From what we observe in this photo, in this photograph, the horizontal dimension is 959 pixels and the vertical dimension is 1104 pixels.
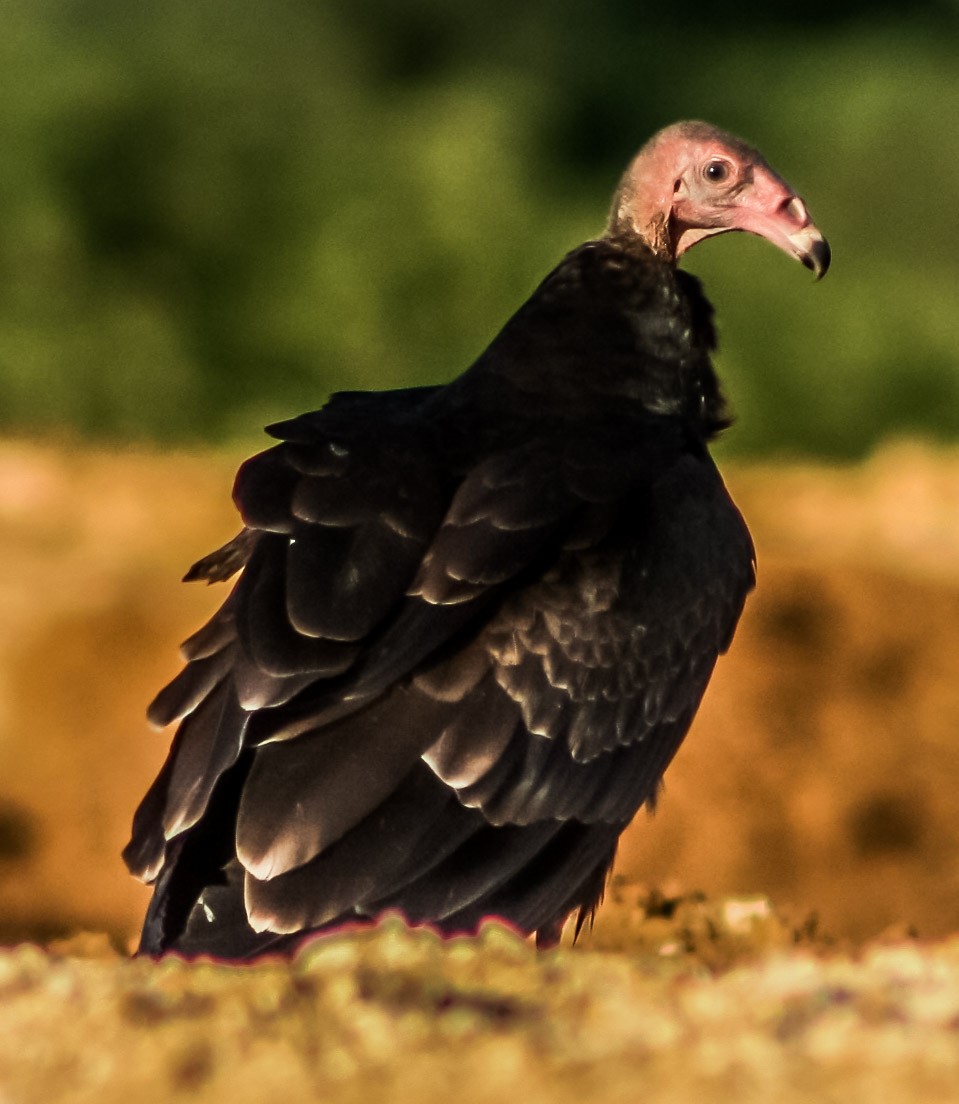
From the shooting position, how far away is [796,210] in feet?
18.5

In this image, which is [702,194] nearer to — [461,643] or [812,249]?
[812,249]

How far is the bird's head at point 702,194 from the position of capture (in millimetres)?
5668

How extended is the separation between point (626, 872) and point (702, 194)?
11.4 feet

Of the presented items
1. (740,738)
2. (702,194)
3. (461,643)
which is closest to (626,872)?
(740,738)

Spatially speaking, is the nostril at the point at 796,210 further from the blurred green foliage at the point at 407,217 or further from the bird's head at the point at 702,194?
the blurred green foliage at the point at 407,217

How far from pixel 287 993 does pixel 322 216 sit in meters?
11.7

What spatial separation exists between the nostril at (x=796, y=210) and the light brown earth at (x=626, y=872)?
1954 millimetres

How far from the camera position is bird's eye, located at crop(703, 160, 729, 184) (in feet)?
18.8

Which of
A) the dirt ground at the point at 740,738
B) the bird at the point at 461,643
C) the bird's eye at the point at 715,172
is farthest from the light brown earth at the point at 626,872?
the bird's eye at the point at 715,172

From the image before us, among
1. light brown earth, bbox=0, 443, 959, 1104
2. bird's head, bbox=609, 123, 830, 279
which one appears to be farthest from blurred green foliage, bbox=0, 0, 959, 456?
bird's head, bbox=609, 123, 830, 279

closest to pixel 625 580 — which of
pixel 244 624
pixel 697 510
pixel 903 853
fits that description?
pixel 697 510

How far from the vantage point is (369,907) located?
4.32 metres

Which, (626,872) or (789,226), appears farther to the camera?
(626,872)

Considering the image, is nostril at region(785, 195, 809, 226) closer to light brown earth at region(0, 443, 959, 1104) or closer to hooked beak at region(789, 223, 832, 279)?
hooked beak at region(789, 223, 832, 279)
